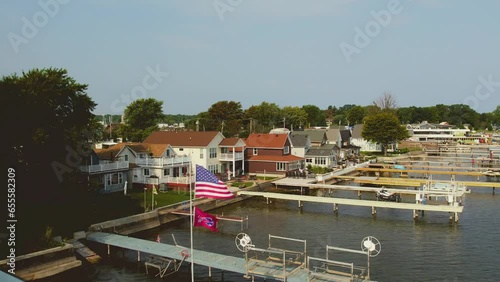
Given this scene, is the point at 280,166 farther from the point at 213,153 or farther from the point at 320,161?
the point at 320,161

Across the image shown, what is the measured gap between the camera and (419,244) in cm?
3103

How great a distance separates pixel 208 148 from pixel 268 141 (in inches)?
434

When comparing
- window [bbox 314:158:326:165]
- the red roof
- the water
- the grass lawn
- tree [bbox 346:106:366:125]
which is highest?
tree [bbox 346:106:366:125]

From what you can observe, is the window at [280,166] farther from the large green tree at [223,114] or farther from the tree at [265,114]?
the tree at [265,114]

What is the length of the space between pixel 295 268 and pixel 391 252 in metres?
9.55

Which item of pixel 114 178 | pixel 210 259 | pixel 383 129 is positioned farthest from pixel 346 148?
pixel 210 259

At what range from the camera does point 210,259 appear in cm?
2481

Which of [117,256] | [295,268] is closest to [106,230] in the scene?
[117,256]

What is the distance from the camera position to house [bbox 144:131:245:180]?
56375 millimetres

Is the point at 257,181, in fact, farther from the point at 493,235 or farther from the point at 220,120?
the point at 220,120

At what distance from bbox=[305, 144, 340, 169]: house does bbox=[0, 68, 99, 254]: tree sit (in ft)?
137

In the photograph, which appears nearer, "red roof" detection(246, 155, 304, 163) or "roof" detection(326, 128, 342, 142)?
"red roof" detection(246, 155, 304, 163)

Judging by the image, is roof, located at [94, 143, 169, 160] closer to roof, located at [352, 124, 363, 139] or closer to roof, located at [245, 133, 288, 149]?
roof, located at [245, 133, 288, 149]

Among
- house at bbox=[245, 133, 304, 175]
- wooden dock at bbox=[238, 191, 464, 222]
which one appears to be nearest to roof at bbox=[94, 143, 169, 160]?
wooden dock at bbox=[238, 191, 464, 222]
